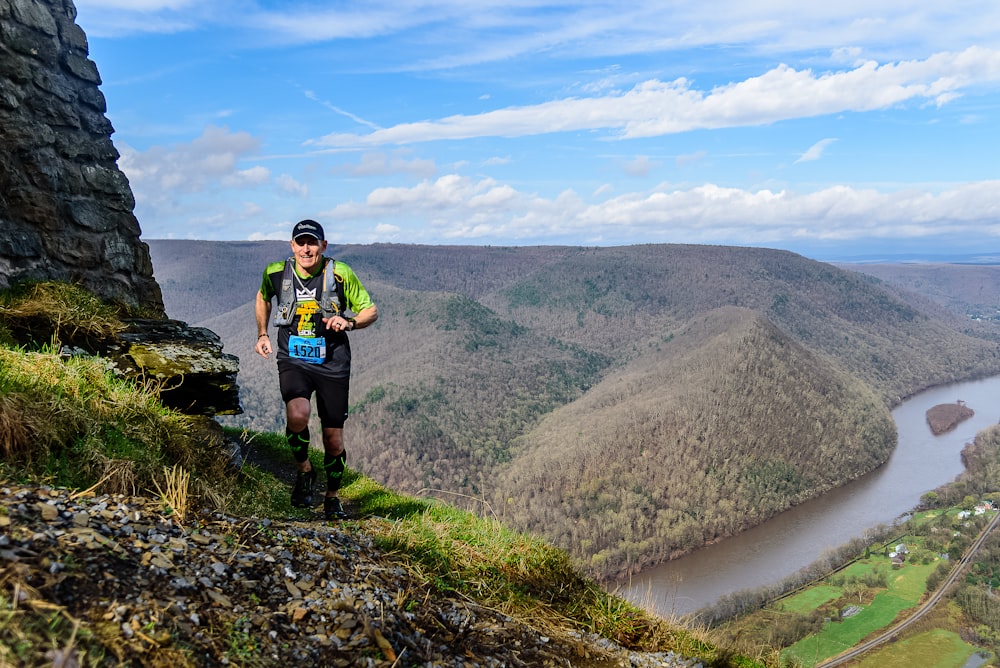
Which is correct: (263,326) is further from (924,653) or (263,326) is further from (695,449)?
(695,449)

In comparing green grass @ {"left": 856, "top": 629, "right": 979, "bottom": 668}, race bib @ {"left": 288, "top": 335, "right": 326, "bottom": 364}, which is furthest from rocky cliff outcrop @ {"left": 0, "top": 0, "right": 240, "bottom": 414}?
green grass @ {"left": 856, "top": 629, "right": 979, "bottom": 668}

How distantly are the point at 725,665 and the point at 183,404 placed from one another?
7.04 metres

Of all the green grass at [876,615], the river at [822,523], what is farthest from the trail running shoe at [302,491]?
the green grass at [876,615]

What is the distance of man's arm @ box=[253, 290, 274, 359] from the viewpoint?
698 centimetres

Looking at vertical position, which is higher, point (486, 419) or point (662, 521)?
point (486, 419)

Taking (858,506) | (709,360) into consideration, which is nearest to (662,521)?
(858,506)

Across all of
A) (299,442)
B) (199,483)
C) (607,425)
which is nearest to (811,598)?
(607,425)

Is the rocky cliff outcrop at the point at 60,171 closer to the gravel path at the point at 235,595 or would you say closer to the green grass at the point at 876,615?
the gravel path at the point at 235,595

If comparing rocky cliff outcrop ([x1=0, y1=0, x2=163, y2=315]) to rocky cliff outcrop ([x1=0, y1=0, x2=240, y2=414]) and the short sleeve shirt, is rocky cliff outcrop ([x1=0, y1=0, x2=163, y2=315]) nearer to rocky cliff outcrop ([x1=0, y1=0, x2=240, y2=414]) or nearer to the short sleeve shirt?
rocky cliff outcrop ([x1=0, y1=0, x2=240, y2=414])

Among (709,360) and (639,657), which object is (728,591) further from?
(639,657)

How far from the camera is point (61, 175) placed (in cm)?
1348

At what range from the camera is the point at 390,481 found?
4200 inches

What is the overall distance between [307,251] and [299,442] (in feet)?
7.61

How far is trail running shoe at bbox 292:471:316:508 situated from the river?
64.4 metres
